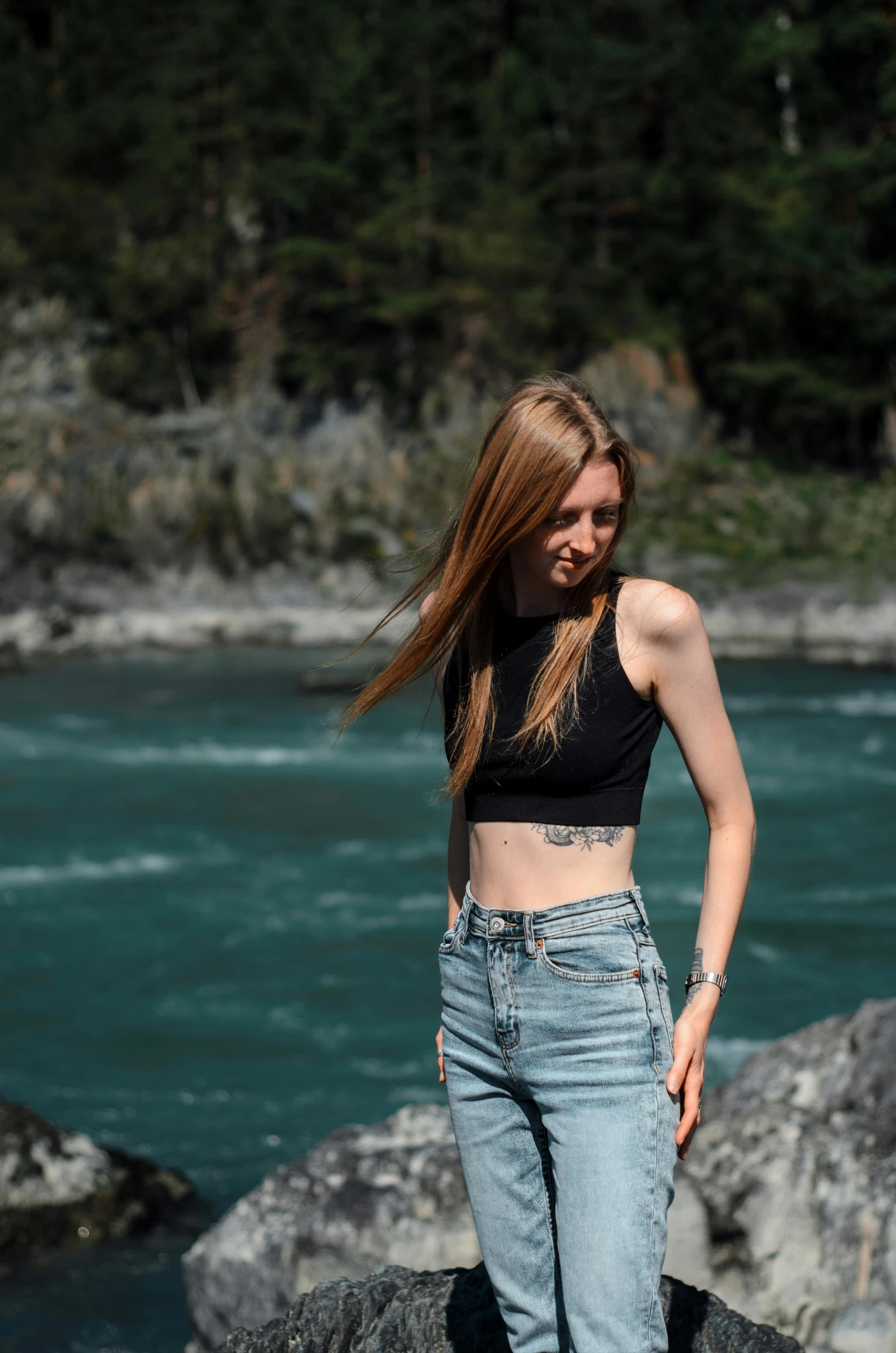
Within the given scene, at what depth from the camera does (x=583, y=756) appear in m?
2.24

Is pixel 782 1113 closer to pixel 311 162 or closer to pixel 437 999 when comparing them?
pixel 437 999

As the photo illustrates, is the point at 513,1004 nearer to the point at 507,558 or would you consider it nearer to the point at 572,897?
the point at 572,897

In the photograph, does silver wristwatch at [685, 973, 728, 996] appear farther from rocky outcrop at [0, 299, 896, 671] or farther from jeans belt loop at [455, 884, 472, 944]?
rocky outcrop at [0, 299, 896, 671]

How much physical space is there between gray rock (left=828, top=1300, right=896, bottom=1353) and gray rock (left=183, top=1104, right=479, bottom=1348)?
1152 millimetres

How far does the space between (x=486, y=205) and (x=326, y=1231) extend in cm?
3438

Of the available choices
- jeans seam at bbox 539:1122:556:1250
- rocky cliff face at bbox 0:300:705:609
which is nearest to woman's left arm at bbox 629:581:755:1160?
jeans seam at bbox 539:1122:556:1250

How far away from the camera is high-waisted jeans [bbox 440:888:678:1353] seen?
82.6 inches

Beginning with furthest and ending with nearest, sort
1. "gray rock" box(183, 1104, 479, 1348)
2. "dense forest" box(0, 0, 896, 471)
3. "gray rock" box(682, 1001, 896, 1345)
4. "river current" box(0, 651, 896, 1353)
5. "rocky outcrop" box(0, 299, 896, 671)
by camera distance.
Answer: "dense forest" box(0, 0, 896, 471) < "rocky outcrop" box(0, 299, 896, 671) < "river current" box(0, 651, 896, 1353) < "gray rock" box(183, 1104, 479, 1348) < "gray rock" box(682, 1001, 896, 1345)

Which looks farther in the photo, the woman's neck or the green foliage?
the green foliage

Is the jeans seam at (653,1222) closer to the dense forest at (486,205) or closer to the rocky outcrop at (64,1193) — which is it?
the rocky outcrop at (64,1193)

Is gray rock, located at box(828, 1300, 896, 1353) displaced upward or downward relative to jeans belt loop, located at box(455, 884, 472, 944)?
downward

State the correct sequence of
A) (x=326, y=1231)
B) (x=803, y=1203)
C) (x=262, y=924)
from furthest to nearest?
(x=262, y=924) < (x=326, y=1231) < (x=803, y=1203)

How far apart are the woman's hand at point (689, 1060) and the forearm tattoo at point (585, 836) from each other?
29 centimetres

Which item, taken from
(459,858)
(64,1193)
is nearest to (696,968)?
(459,858)
